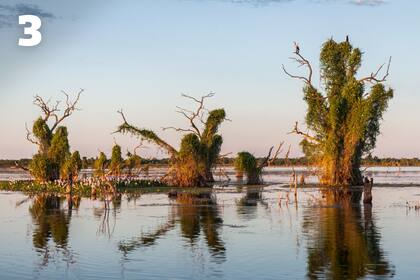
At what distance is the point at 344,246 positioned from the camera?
2442cm

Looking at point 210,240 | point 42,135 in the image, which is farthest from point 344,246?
point 42,135

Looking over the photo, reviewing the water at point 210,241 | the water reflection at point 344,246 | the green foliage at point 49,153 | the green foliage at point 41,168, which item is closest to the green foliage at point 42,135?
→ the green foliage at point 49,153

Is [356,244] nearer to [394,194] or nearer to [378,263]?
[378,263]

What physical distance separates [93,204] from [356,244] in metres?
22.9

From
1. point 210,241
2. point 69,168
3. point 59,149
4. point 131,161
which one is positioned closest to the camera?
point 210,241

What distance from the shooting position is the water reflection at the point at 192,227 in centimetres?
2483

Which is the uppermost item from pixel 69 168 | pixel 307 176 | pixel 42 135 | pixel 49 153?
pixel 42 135

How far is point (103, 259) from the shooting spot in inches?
873

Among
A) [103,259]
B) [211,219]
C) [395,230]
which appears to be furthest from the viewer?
[211,219]

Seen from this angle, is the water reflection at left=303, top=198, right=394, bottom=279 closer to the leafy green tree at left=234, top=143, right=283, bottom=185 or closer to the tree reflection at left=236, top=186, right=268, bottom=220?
the tree reflection at left=236, top=186, right=268, bottom=220

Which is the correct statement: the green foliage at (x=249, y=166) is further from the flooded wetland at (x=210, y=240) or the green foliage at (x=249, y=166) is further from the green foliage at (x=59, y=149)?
the flooded wetland at (x=210, y=240)

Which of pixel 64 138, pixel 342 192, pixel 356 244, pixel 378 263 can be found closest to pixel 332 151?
pixel 342 192

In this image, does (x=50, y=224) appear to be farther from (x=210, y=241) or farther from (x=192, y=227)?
(x=210, y=241)

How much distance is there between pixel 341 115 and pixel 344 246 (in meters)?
41.6
